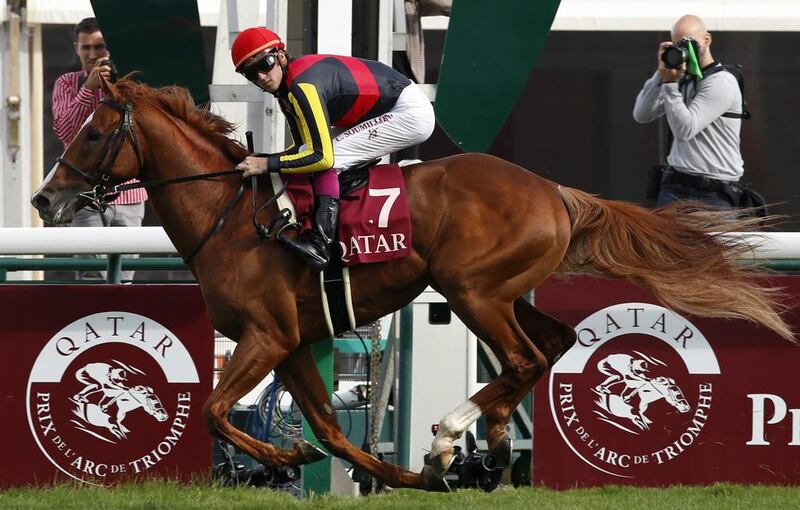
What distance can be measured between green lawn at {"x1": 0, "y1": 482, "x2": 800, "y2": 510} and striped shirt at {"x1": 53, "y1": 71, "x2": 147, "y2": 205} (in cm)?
180

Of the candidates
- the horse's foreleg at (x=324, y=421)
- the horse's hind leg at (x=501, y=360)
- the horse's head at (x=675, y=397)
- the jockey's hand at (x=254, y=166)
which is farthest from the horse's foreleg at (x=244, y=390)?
the horse's head at (x=675, y=397)

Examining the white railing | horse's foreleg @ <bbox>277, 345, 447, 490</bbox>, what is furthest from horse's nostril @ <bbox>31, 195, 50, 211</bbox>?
horse's foreleg @ <bbox>277, 345, 447, 490</bbox>

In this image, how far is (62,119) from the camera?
745cm

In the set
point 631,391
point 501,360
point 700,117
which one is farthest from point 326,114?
point 700,117

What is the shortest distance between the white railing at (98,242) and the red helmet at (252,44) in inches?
44.4

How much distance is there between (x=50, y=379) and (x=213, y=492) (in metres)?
0.92

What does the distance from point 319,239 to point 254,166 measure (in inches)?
15.8

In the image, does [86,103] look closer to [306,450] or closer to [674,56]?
[306,450]

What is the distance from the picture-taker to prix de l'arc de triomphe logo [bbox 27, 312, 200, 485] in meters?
6.39

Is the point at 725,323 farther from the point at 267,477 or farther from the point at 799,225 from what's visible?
the point at 799,225

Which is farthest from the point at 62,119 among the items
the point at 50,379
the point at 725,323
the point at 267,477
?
the point at 725,323

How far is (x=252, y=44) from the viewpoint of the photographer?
550 cm

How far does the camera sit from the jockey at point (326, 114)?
5.50 metres

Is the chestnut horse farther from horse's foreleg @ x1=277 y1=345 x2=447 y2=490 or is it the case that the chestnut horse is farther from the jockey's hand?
the jockey's hand
